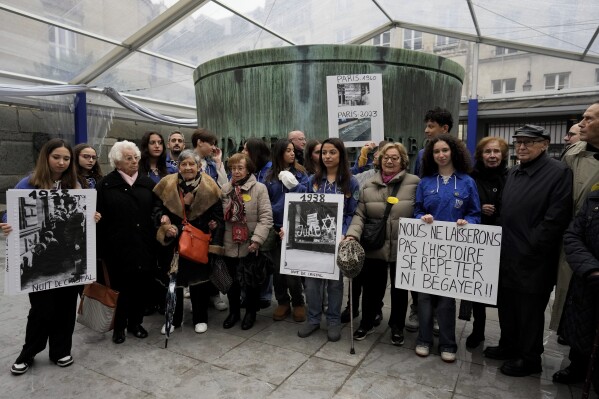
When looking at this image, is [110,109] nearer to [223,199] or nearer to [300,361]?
[223,199]

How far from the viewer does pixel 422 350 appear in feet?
10.2

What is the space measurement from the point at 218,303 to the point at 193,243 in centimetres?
108

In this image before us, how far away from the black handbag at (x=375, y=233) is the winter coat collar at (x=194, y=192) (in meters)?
1.26

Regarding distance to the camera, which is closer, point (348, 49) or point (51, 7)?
point (348, 49)

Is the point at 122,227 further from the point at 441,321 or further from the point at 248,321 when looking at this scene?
the point at 441,321

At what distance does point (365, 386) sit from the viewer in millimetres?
2686

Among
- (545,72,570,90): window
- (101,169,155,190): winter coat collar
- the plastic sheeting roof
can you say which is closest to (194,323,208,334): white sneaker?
(101,169,155,190): winter coat collar

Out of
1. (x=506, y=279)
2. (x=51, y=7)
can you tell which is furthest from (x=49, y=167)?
(x=51, y=7)

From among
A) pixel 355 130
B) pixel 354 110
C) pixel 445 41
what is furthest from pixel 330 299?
pixel 445 41

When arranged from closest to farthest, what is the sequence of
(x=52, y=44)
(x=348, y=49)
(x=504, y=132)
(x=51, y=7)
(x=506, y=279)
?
(x=506, y=279), (x=348, y=49), (x=51, y=7), (x=52, y=44), (x=504, y=132)

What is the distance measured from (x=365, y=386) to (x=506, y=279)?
1221mm

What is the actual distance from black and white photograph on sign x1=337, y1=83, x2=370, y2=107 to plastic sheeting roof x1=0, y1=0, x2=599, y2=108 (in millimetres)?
4544

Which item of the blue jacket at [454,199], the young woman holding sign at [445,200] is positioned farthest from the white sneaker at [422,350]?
the blue jacket at [454,199]

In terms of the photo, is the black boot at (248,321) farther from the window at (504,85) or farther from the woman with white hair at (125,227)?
the window at (504,85)
